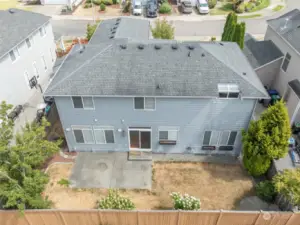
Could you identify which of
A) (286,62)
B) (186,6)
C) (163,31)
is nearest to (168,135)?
(286,62)

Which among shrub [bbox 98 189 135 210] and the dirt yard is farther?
the dirt yard

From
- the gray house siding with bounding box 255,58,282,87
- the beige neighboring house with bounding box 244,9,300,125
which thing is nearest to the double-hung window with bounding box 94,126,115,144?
the beige neighboring house with bounding box 244,9,300,125

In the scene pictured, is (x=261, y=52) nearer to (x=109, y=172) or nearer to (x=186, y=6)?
(x=109, y=172)

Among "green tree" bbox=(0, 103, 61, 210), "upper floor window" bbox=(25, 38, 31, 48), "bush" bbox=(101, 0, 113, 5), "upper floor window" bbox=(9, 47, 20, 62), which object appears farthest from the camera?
"bush" bbox=(101, 0, 113, 5)

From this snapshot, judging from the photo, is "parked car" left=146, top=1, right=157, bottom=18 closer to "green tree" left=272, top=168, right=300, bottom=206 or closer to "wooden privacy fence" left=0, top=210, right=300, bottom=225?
"green tree" left=272, top=168, right=300, bottom=206

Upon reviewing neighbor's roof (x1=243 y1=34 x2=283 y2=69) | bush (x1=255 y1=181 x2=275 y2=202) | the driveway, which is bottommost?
the driveway

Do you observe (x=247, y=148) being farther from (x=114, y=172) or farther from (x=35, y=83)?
(x=35, y=83)
